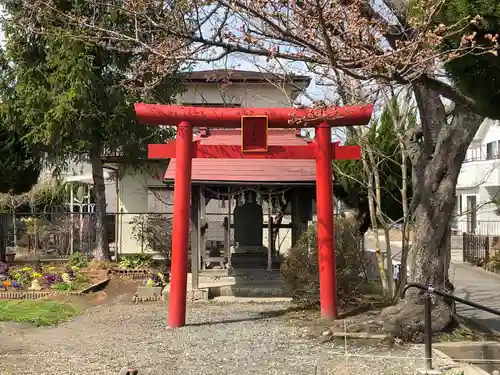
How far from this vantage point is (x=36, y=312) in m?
11.3

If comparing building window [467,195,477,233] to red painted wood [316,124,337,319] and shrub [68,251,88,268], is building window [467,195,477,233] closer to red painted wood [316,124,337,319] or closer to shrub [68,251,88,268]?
shrub [68,251,88,268]

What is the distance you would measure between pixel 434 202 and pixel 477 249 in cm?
1654

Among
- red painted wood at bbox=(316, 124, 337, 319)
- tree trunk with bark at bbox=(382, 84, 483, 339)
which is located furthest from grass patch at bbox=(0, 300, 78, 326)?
tree trunk with bark at bbox=(382, 84, 483, 339)

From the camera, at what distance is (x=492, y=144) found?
116 feet

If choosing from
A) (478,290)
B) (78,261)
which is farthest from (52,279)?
(478,290)

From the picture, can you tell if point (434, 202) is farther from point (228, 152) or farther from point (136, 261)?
point (136, 261)

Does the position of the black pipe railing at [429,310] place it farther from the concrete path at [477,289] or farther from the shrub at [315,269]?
the concrete path at [477,289]

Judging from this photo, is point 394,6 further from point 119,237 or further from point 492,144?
point 492,144

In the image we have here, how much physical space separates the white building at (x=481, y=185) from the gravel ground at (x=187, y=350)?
21.9 m

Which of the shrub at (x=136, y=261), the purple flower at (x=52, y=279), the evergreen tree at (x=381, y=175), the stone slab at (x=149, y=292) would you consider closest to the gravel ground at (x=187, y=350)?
the stone slab at (x=149, y=292)

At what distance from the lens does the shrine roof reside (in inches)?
500

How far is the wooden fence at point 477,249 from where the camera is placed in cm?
2363

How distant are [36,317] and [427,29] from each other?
28.6ft

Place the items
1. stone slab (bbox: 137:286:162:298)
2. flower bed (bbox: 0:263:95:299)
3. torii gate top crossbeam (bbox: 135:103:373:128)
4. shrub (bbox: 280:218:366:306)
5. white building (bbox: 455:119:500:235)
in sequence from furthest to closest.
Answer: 1. white building (bbox: 455:119:500:235)
2. flower bed (bbox: 0:263:95:299)
3. stone slab (bbox: 137:286:162:298)
4. shrub (bbox: 280:218:366:306)
5. torii gate top crossbeam (bbox: 135:103:373:128)
